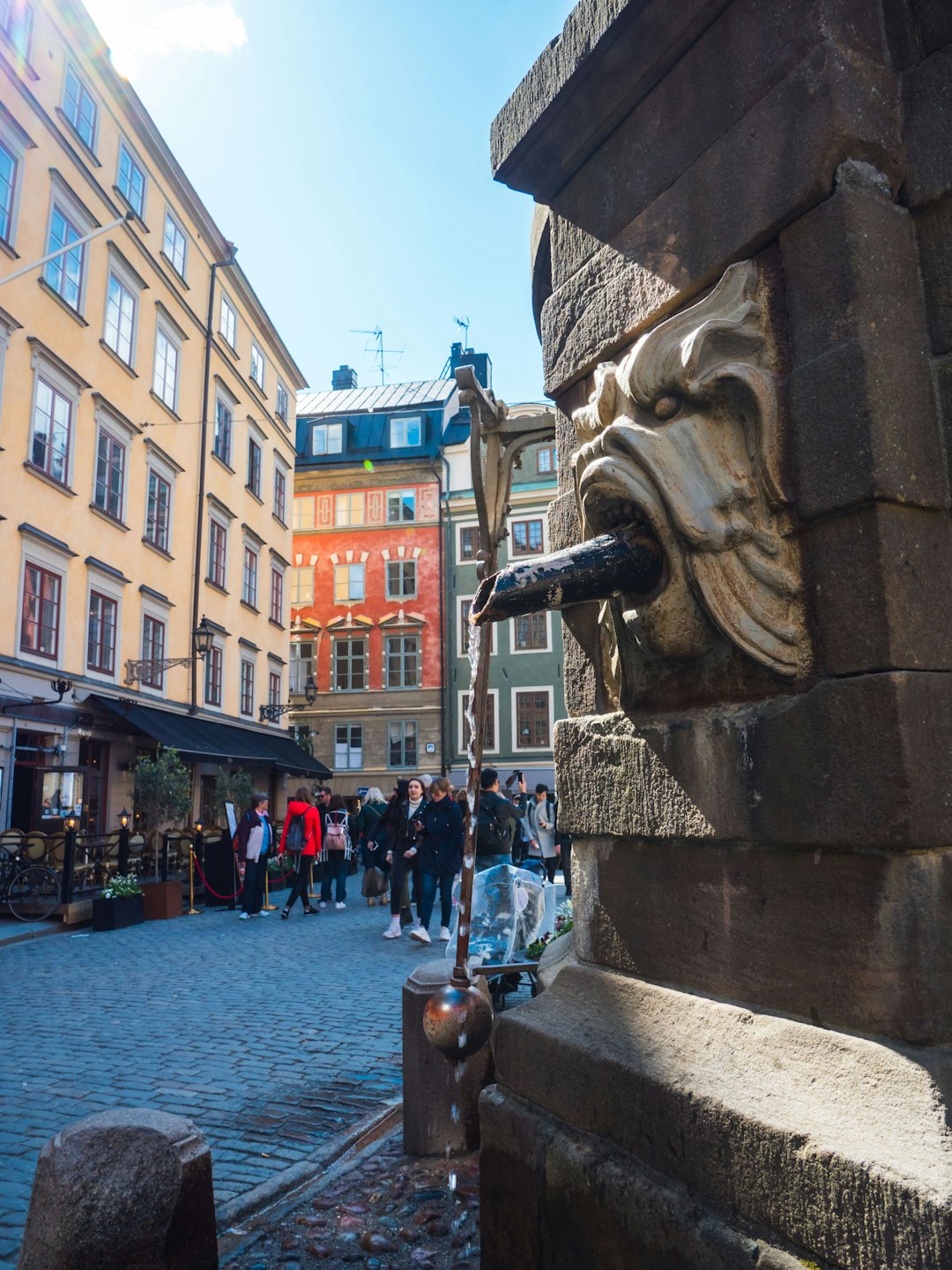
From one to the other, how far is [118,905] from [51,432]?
8.61m

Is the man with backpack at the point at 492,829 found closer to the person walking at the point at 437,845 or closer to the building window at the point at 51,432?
the person walking at the point at 437,845

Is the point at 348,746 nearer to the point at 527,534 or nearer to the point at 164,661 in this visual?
the point at 527,534

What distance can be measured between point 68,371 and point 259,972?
40.8 ft

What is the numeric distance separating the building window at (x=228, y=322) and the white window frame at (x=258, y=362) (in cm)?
139

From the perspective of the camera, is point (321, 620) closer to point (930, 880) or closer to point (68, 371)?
point (68, 371)

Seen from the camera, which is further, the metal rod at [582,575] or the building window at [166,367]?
the building window at [166,367]

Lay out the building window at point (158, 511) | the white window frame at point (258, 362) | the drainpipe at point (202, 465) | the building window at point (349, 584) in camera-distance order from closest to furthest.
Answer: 1. the building window at point (158, 511)
2. the drainpipe at point (202, 465)
3. the white window frame at point (258, 362)
4. the building window at point (349, 584)

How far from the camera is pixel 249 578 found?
2647 centimetres

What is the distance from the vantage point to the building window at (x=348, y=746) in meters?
36.1

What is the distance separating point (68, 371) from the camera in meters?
17.0

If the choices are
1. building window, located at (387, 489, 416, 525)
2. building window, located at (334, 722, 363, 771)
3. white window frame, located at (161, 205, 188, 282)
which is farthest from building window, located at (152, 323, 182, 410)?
building window, located at (334, 722, 363, 771)

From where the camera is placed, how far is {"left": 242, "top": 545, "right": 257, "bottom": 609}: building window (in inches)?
1021

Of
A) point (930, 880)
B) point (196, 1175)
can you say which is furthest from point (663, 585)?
point (196, 1175)

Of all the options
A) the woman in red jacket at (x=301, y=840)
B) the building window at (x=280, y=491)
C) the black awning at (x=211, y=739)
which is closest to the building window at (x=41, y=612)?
the black awning at (x=211, y=739)
